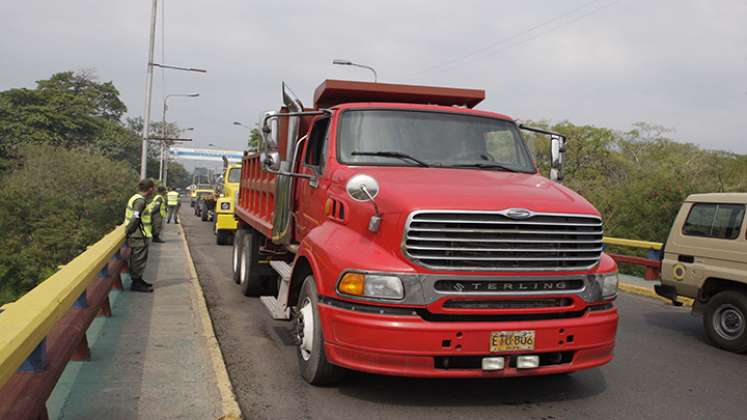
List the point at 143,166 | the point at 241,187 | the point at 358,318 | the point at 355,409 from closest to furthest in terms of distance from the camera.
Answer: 1. the point at 358,318
2. the point at 355,409
3. the point at 241,187
4. the point at 143,166

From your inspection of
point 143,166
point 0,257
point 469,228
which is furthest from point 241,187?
point 0,257

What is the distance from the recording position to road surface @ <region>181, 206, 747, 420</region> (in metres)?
4.60

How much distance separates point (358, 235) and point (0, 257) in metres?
27.7

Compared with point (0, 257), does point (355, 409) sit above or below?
above

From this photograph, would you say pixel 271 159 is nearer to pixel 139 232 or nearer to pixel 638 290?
pixel 139 232

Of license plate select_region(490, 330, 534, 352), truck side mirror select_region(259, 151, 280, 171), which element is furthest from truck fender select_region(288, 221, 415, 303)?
truck side mirror select_region(259, 151, 280, 171)

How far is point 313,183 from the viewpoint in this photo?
5.71m

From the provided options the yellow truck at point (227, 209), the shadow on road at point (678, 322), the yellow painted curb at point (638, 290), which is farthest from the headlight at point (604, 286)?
the yellow truck at point (227, 209)

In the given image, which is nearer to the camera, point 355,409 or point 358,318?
point 358,318

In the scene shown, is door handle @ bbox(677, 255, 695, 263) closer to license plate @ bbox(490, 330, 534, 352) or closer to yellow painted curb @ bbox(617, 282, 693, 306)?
yellow painted curb @ bbox(617, 282, 693, 306)

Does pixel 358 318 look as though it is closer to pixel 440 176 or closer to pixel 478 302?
pixel 478 302

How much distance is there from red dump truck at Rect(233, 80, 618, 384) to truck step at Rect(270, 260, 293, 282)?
0.21 metres

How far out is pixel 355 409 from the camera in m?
4.57

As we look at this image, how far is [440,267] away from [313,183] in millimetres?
1866
